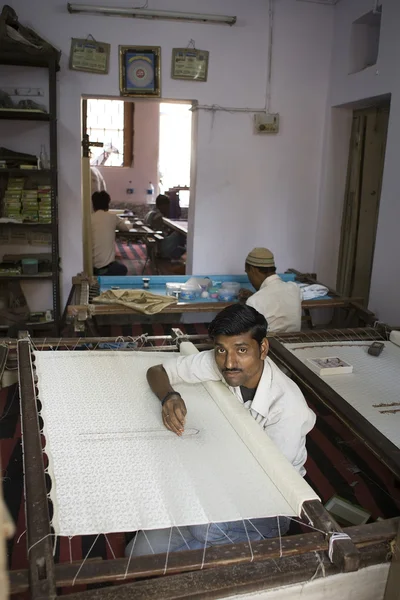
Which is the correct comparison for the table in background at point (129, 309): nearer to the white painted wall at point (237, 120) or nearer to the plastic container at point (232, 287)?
the plastic container at point (232, 287)

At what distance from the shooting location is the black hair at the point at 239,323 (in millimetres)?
1819

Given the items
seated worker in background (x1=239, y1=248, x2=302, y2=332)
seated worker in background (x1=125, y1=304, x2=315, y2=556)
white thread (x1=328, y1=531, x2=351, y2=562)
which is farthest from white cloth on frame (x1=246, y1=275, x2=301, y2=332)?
white thread (x1=328, y1=531, x2=351, y2=562)

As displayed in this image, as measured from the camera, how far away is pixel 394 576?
1283 millimetres

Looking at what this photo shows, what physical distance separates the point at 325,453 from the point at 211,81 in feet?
11.6

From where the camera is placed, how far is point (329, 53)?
5160 millimetres

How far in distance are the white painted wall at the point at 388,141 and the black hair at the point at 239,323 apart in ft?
8.40

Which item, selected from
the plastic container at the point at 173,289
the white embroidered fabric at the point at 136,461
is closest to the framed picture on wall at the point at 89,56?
the plastic container at the point at 173,289

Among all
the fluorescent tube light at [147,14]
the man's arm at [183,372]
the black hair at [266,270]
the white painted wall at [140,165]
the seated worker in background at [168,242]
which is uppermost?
the fluorescent tube light at [147,14]

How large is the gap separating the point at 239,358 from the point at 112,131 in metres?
9.85

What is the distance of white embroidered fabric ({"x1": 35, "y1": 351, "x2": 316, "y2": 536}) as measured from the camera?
140 centimetres

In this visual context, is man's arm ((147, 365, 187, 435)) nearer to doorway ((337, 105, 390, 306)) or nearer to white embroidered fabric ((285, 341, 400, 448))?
white embroidered fabric ((285, 341, 400, 448))

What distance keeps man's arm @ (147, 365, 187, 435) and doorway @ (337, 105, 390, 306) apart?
3491mm

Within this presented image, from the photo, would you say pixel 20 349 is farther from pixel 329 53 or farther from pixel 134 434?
pixel 329 53

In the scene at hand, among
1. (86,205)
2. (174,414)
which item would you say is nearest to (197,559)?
(174,414)
